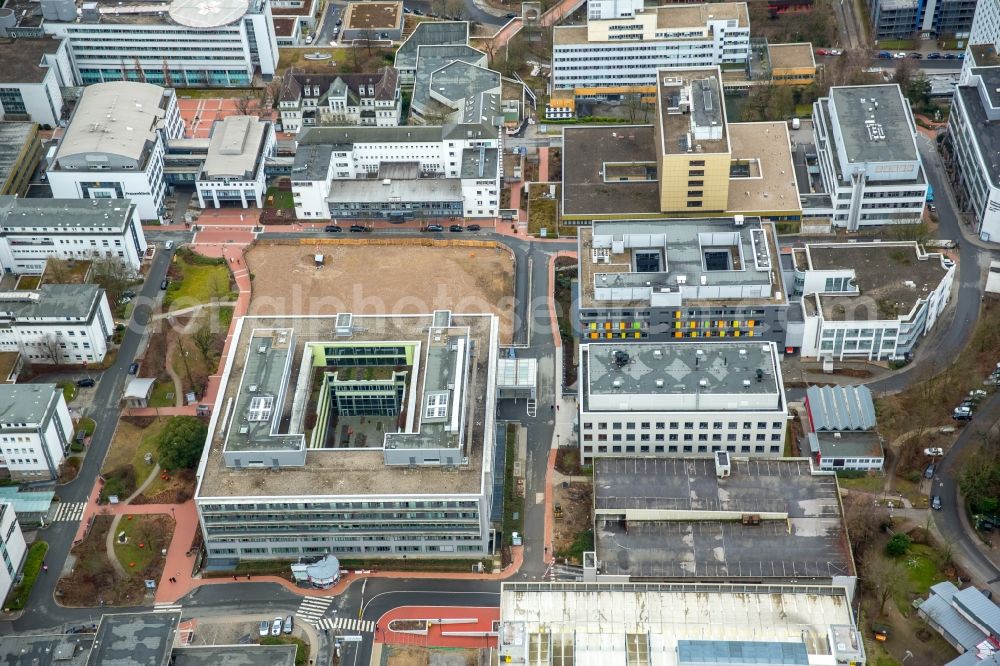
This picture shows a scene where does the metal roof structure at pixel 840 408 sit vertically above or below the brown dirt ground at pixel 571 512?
above

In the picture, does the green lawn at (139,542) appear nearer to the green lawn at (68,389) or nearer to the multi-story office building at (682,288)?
the green lawn at (68,389)

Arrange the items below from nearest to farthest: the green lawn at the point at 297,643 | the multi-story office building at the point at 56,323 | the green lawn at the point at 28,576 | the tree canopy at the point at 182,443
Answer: the green lawn at the point at 297,643, the green lawn at the point at 28,576, the tree canopy at the point at 182,443, the multi-story office building at the point at 56,323

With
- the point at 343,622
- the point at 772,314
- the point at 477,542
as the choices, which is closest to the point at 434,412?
the point at 477,542

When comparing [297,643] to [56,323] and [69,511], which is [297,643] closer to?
[69,511]

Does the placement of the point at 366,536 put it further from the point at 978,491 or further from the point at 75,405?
the point at 978,491

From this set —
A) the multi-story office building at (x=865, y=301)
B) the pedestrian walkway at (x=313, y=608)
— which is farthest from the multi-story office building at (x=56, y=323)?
the multi-story office building at (x=865, y=301)

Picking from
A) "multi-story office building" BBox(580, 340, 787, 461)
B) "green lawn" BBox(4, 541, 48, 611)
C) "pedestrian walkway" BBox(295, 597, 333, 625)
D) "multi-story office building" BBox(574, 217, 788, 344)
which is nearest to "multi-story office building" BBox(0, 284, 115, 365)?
"green lawn" BBox(4, 541, 48, 611)
